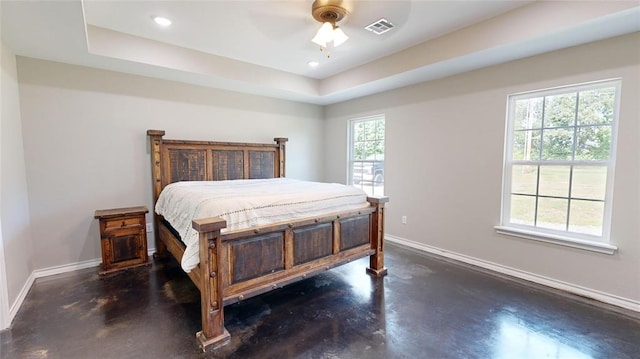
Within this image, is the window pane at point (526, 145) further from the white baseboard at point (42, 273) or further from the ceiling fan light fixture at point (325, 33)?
the white baseboard at point (42, 273)

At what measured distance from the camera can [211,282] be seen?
1919 mm

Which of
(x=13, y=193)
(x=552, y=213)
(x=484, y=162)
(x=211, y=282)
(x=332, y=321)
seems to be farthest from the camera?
(x=484, y=162)

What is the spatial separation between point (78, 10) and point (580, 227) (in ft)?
15.5

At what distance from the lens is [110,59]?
2986 millimetres

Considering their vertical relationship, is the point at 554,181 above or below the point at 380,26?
below

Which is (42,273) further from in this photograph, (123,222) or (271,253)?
(271,253)

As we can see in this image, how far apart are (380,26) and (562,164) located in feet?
7.57

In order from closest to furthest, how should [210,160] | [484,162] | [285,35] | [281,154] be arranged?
[285,35]
[484,162]
[210,160]
[281,154]

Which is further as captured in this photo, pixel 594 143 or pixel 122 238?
pixel 122 238

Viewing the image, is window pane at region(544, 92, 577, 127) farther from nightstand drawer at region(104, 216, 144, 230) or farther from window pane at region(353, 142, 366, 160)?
nightstand drawer at region(104, 216, 144, 230)

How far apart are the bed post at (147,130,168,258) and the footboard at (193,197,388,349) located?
2.06 metres

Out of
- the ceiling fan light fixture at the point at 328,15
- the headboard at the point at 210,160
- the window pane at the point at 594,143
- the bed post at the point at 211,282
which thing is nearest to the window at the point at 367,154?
the headboard at the point at 210,160

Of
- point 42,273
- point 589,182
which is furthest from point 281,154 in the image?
point 589,182

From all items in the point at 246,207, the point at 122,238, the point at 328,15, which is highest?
the point at 328,15
